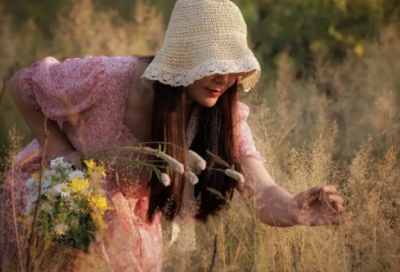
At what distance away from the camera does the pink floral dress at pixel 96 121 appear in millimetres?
2480

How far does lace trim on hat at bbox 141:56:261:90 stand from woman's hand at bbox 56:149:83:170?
37 centimetres

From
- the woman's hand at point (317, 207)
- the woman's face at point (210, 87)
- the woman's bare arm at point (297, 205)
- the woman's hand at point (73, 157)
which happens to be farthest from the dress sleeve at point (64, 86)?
the woman's hand at point (317, 207)

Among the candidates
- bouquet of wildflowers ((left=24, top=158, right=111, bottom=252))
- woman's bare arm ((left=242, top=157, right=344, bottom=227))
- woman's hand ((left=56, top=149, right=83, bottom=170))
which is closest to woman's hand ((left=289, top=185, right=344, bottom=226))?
woman's bare arm ((left=242, top=157, right=344, bottom=227))

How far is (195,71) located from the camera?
2287 millimetres

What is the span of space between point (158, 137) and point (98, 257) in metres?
0.60

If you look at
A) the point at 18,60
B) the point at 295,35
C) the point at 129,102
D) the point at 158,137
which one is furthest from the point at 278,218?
the point at 295,35

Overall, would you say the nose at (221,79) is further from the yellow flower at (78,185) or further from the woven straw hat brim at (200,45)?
the yellow flower at (78,185)

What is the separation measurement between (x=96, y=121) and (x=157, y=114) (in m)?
0.26

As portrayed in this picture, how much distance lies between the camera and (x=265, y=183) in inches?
94.0

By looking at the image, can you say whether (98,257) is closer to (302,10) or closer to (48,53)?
(48,53)

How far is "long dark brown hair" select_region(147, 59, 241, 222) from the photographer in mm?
2453

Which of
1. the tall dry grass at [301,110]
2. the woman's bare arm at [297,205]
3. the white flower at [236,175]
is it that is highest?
the white flower at [236,175]

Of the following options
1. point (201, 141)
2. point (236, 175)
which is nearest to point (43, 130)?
point (201, 141)

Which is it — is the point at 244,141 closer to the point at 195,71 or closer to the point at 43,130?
the point at 195,71
